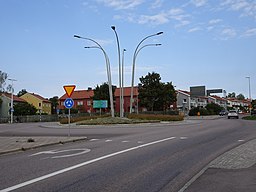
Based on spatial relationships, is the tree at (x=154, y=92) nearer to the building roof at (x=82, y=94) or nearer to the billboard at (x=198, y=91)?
the billboard at (x=198, y=91)

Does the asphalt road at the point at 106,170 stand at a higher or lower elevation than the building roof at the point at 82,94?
lower

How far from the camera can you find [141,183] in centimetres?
691

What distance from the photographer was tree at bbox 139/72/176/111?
78125 mm

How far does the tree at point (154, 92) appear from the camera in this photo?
78.1 metres

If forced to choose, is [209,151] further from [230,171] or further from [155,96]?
[155,96]

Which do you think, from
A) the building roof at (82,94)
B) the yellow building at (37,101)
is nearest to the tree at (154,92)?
the building roof at (82,94)

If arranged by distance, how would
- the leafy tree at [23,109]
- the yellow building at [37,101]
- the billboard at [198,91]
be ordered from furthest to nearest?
1. the yellow building at [37,101]
2. the leafy tree at [23,109]
3. the billboard at [198,91]

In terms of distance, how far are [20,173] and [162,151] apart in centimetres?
540

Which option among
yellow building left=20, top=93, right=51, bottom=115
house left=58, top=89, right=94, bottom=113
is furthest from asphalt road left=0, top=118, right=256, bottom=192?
yellow building left=20, top=93, right=51, bottom=115

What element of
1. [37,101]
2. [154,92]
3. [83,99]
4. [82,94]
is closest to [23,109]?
[154,92]

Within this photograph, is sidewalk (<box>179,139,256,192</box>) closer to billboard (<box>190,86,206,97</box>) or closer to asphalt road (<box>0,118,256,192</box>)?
asphalt road (<box>0,118,256,192</box>)

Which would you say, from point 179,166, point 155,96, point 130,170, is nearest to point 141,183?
point 130,170

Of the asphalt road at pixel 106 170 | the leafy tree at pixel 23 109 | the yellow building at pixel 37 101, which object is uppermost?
the yellow building at pixel 37 101

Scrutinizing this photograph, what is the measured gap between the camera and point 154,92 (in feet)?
256
